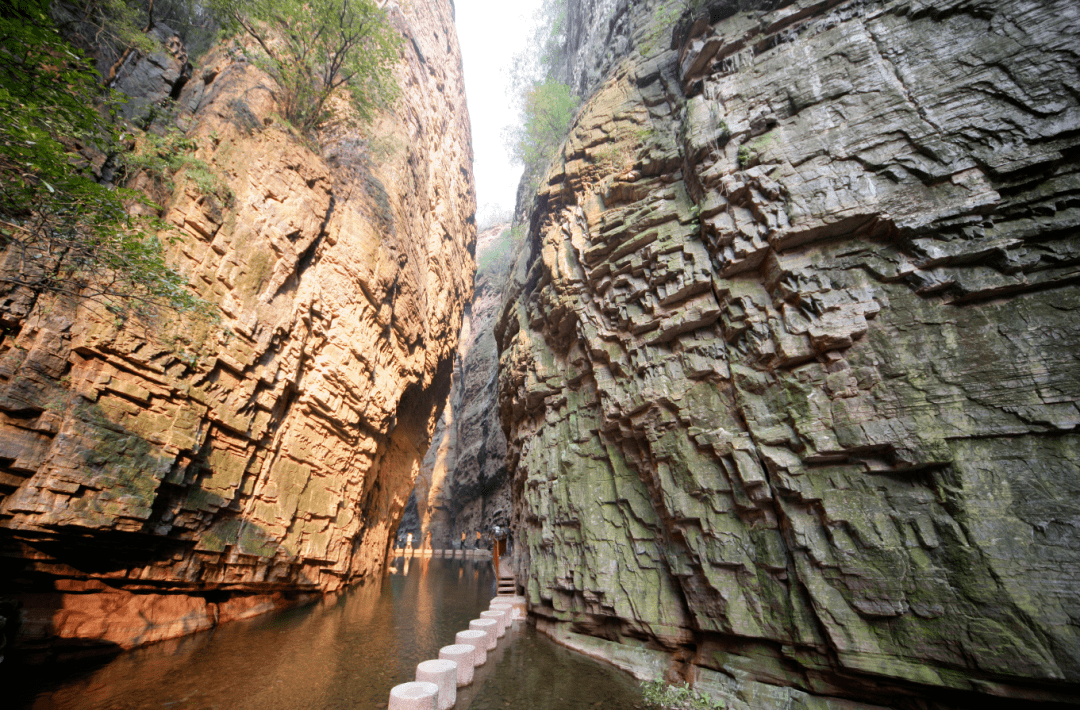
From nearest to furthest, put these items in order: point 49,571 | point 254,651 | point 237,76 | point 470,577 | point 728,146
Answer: point 49,571, point 254,651, point 728,146, point 237,76, point 470,577

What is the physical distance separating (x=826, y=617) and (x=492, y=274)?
127ft

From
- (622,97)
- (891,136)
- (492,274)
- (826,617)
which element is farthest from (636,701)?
(492,274)

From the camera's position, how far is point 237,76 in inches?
418

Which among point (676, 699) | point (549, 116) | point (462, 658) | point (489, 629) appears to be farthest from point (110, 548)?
point (549, 116)

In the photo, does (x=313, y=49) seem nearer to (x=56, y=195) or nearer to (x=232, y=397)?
(x=56, y=195)

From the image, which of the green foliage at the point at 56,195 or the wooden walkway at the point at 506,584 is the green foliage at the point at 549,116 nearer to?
the green foliage at the point at 56,195

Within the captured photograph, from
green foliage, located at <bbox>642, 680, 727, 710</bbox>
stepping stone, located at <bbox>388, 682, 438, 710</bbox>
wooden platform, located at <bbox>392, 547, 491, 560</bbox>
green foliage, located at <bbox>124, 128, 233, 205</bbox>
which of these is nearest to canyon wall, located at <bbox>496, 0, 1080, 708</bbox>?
green foliage, located at <bbox>642, 680, 727, 710</bbox>

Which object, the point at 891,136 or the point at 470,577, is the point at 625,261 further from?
the point at 470,577

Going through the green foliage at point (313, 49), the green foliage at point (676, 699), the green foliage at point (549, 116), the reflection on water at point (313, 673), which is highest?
the green foliage at point (549, 116)

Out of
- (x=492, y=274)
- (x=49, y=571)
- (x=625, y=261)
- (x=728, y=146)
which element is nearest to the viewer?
(x=49, y=571)

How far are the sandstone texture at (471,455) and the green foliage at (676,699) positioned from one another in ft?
62.9

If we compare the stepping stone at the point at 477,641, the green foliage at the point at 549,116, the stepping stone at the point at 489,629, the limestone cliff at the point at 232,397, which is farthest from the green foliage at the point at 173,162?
the green foliage at the point at 549,116

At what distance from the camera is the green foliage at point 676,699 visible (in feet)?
19.9

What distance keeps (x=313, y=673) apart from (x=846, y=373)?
10050mm
